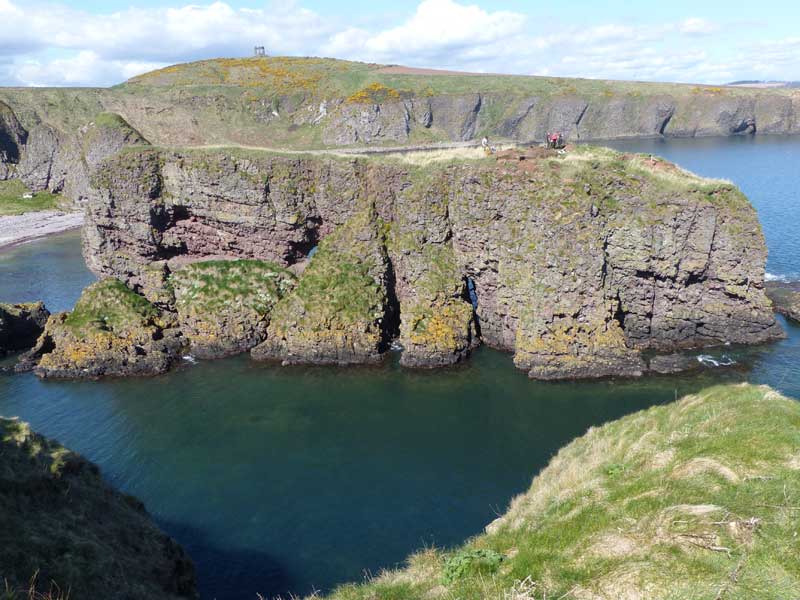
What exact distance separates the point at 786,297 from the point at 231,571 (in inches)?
2082

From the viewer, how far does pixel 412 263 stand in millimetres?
46688

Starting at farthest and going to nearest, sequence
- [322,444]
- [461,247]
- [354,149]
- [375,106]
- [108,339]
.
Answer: [375,106] → [354,149] → [108,339] → [461,247] → [322,444]

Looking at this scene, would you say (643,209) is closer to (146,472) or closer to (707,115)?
(146,472)

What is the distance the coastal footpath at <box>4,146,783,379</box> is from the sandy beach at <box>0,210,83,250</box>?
55.8 m

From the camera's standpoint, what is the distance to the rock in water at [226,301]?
47938 millimetres

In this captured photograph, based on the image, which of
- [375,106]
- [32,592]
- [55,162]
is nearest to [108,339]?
[32,592]

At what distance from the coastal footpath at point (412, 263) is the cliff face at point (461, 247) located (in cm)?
13

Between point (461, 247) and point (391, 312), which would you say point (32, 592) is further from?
point (461, 247)

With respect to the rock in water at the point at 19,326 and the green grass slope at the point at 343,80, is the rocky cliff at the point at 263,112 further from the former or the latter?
the rock in water at the point at 19,326

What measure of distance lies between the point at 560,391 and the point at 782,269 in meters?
37.6

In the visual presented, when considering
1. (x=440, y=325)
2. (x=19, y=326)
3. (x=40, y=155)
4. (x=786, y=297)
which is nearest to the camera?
(x=440, y=325)

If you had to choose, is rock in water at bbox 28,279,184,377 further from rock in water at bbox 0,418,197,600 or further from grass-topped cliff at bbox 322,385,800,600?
grass-topped cliff at bbox 322,385,800,600

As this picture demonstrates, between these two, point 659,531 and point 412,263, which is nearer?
point 659,531

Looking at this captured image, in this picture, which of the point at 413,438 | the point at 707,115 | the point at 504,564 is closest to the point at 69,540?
the point at 504,564
